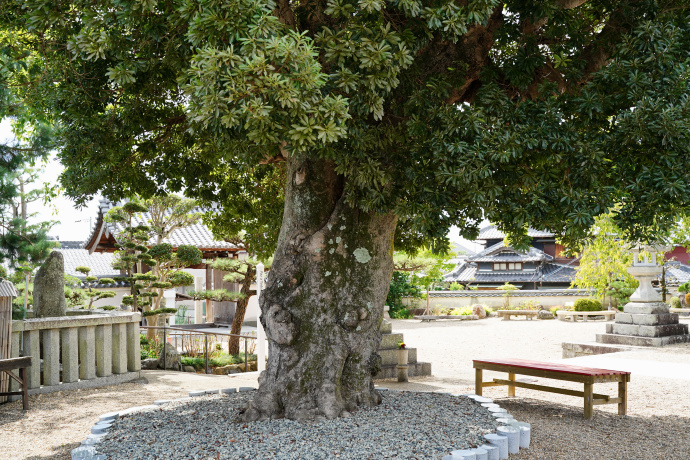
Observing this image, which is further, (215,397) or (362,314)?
(215,397)

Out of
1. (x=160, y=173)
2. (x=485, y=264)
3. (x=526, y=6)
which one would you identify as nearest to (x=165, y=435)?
(x=160, y=173)

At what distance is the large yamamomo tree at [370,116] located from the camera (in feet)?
11.8

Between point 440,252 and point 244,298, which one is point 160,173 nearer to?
point 440,252

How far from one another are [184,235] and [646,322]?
41.8 ft

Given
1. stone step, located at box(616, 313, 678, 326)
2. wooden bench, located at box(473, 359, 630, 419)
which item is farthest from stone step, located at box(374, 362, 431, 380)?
stone step, located at box(616, 313, 678, 326)

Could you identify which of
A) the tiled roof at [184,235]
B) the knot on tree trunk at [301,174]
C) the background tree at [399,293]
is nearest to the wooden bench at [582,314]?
the background tree at [399,293]

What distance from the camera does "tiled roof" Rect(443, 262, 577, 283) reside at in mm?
36256

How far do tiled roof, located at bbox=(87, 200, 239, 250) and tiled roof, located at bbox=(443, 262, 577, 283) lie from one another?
24873 mm

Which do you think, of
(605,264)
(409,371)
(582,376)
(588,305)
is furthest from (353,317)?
(588,305)

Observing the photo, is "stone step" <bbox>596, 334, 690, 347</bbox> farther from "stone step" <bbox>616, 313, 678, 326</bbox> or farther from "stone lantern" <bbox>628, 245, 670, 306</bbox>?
"stone lantern" <bbox>628, 245, 670, 306</bbox>

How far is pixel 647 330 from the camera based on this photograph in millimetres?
13820

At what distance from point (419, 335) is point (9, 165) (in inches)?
622

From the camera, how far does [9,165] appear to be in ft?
24.1

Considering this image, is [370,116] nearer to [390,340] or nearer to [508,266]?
[390,340]
